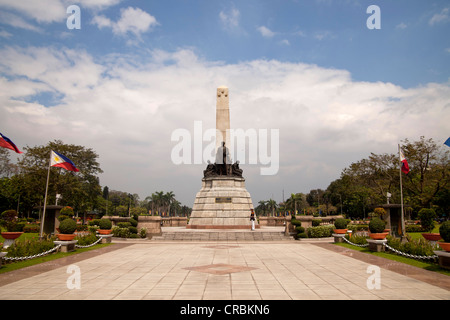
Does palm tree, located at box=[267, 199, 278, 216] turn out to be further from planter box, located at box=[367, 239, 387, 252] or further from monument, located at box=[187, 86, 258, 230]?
planter box, located at box=[367, 239, 387, 252]

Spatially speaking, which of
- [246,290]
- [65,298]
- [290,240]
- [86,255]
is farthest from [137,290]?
[290,240]

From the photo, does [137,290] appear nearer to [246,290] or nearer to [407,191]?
[246,290]

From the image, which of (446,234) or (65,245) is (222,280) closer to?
(446,234)

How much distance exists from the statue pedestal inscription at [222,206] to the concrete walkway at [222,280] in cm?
1328

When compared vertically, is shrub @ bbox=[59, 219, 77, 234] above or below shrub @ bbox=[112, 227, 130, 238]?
above

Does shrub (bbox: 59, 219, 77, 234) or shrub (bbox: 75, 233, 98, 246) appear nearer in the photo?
shrub (bbox: 59, 219, 77, 234)

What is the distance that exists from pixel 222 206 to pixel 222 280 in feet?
59.8

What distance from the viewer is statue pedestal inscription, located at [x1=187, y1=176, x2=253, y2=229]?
26641 millimetres

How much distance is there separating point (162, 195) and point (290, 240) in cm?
8880

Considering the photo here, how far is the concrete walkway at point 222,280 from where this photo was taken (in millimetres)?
7422

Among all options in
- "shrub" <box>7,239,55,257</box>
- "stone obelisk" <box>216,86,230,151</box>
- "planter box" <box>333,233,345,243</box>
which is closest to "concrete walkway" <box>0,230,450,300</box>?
"shrub" <box>7,239,55,257</box>

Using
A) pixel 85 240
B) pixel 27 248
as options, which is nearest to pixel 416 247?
pixel 27 248

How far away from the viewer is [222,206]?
27.2 metres
